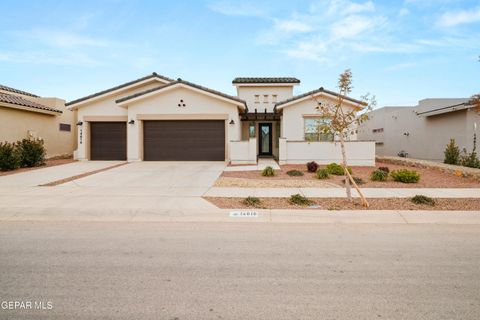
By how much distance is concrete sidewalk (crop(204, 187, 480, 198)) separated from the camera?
9094 millimetres

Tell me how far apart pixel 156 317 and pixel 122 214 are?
4761 millimetres

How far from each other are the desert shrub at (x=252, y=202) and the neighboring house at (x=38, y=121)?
1598cm

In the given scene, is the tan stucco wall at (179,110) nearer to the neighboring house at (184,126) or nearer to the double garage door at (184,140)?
the neighboring house at (184,126)

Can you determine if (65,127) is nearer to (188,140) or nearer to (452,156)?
(188,140)

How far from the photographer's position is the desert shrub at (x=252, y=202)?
8084 millimetres

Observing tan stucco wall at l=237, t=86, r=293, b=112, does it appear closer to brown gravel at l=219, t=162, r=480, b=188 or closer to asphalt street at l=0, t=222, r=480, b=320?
brown gravel at l=219, t=162, r=480, b=188

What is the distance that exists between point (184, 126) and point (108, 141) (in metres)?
5.42

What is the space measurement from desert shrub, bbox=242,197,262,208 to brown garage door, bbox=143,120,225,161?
11.0 metres

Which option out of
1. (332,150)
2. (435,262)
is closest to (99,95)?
(332,150)

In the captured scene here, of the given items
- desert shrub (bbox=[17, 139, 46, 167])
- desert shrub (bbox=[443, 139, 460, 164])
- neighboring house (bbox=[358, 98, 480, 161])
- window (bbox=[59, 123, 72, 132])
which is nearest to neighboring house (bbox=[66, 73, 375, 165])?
window (bbox=[59, 123, 72, 132])

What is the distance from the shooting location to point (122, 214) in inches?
290

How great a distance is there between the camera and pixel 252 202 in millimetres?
8180

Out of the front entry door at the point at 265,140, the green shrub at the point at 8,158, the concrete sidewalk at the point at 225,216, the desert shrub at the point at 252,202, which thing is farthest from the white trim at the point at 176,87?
the concrete sidewalk at the point at 225,216

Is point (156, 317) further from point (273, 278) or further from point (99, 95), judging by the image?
point (99, 95)
